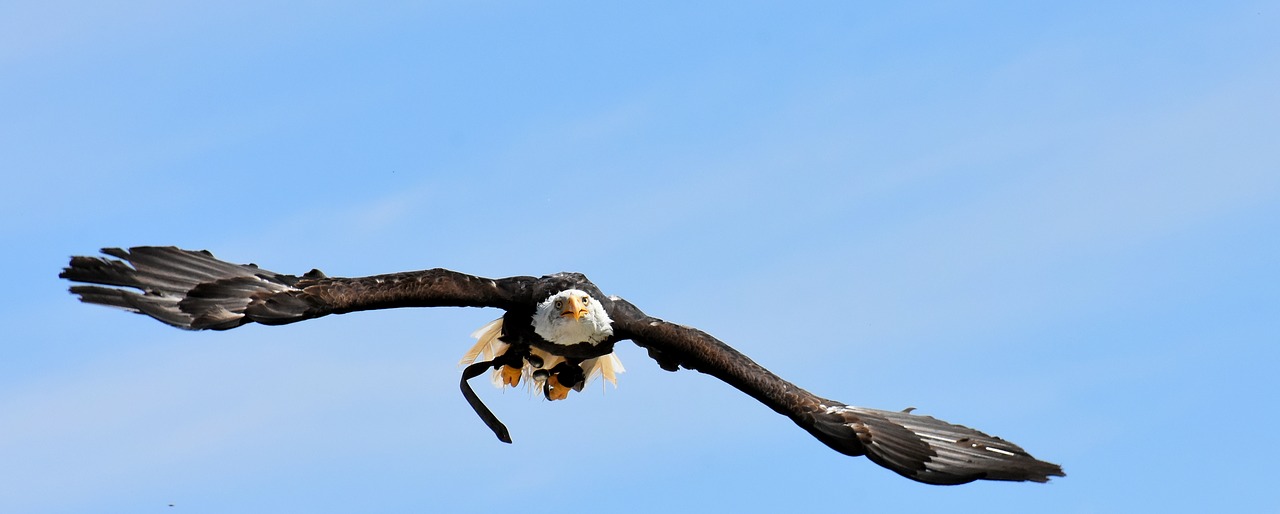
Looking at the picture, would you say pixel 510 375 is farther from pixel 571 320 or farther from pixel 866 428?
pixel 866 428

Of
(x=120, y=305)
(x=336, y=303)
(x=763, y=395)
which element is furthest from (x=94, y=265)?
(x=763, y=395)

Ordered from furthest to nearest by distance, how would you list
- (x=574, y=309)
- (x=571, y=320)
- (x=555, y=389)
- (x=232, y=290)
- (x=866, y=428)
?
(x=555, y=389)
(x=571, y=320)
(x=574, y=309)
(x=866, y=428)
(x=232, y=290)

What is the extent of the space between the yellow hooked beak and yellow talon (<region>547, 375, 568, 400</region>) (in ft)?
4.27

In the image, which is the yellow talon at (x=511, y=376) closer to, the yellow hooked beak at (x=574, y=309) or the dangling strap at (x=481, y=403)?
the dangling strap at (x=481, y=403)

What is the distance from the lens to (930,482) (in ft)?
48.7

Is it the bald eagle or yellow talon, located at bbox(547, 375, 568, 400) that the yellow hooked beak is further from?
yellow talon, located at bbox(547, 375, 568, 400)

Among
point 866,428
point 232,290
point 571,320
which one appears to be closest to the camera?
point 232,290

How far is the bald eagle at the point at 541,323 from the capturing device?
1449 cm

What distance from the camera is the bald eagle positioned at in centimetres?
1449

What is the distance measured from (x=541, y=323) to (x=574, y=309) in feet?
1.46

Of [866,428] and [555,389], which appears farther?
A: [555,389]

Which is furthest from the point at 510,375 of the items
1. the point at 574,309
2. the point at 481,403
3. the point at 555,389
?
the point at 574,309

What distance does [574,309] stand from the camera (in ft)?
51.4

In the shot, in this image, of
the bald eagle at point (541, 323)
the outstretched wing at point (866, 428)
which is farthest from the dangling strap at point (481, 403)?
the outstretched wing at point (866, 428)
